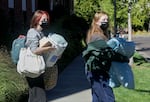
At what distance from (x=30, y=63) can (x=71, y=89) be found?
21.6 feet

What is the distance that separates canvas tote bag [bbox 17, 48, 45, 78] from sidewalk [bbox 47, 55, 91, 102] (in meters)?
4.74

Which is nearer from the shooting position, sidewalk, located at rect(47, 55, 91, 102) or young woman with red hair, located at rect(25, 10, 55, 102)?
young woman with red hair, located at rect(25, 10, 55, 102)

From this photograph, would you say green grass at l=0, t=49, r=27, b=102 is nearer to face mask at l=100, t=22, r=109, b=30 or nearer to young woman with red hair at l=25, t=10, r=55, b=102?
young woman with red hair at l=25, t=10, r=55, b=102

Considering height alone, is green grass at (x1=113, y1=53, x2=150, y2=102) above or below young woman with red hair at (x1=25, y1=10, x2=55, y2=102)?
below

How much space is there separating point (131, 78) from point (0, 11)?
10.3 m

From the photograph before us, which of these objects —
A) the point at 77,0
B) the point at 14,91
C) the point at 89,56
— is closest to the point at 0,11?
the point at 14,91

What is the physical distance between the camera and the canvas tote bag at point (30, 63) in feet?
20.6

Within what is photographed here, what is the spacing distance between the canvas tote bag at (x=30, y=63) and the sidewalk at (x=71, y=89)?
4.74m

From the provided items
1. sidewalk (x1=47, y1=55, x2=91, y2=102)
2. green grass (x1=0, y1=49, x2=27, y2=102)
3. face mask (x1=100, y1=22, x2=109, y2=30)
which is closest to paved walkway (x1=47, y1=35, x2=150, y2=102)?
sidewalk (x1=47, y1=55, x2=91, y2=102)

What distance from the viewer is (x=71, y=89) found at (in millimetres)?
12812

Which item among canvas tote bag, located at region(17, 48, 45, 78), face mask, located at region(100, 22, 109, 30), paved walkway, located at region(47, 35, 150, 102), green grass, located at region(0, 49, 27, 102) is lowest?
paved walkway, located at region(47, 35, 150, 102)

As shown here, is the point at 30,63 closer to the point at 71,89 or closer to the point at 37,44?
the point at 37,44

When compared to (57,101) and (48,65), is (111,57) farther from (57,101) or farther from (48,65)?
(57,101)

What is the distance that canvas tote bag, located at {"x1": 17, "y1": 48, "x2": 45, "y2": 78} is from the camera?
627cm
